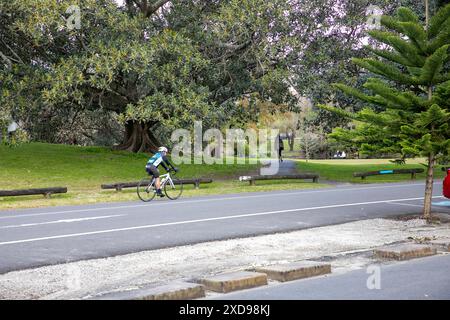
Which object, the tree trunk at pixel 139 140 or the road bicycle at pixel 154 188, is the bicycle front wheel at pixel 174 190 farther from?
the tree trunk at pixel 139 140

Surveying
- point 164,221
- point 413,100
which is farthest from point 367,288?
point 164,221

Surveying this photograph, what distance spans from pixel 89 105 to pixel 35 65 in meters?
3.31

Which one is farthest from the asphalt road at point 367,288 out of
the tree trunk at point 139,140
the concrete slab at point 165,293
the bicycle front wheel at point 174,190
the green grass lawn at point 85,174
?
the tree trunk at point 139,140

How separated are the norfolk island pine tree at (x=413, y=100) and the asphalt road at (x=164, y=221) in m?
1.90

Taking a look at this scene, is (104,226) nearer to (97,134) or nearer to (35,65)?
(35,65)

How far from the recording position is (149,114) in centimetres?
2412

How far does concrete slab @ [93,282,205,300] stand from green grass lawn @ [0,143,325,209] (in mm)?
12644

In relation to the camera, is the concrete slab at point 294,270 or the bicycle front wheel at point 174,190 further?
the bicycle front wheel at point 174,190

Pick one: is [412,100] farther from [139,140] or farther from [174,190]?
[139,140]

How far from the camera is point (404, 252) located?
8391mm

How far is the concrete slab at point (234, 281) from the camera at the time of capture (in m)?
6.48

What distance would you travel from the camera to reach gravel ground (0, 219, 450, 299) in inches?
270
